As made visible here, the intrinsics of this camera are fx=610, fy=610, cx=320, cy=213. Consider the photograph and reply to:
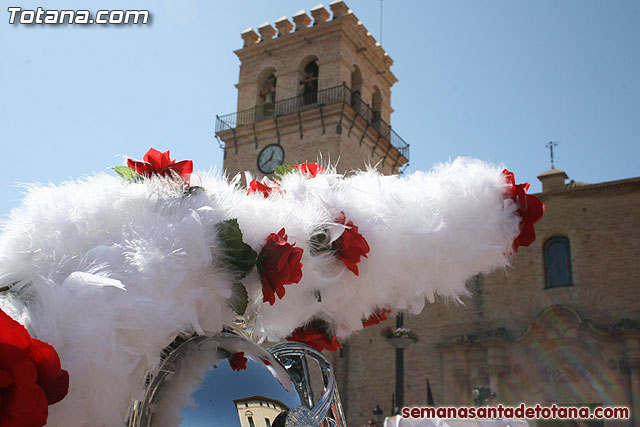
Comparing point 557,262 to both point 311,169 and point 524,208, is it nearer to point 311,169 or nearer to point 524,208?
point 524,208

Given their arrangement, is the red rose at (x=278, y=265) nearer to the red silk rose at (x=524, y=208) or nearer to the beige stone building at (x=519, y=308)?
the red silk rose at (x=524, y=208)

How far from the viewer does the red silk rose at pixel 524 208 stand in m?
1.50

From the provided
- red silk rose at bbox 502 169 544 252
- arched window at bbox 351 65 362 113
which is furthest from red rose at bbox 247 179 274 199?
arched window at bbox 351 65 362 113

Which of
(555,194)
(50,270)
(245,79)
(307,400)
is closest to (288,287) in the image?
(307,400)

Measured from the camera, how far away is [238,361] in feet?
4.37

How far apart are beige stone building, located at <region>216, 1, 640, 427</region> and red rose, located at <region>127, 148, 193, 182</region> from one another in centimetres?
1169

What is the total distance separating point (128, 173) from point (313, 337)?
647mm

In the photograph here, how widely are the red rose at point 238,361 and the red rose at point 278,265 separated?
0.16m

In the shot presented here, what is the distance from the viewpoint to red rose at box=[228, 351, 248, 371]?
1.32 metres

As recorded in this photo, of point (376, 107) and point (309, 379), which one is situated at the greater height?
point (376, 107)

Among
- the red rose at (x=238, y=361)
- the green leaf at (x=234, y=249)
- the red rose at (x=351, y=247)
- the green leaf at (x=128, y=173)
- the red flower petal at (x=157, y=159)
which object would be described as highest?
the red flower petal at (x=157, y=159)

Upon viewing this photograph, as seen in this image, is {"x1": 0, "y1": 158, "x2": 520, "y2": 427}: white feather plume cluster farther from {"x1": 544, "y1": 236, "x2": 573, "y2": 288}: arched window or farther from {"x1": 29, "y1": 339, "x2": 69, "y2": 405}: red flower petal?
{"x1": 544, "y1": 236, "x2": 573, "y2": 288}: arched window

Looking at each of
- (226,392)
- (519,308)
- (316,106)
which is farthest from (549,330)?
(226,392)

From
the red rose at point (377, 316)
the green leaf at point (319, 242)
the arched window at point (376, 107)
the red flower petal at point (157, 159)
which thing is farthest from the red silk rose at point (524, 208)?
the arched window at point (376, 107)
